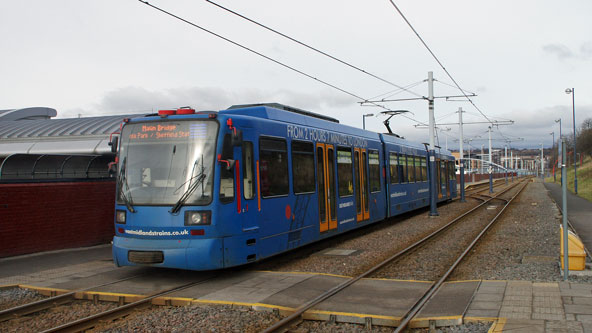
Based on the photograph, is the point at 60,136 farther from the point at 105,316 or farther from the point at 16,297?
the point at 105,316

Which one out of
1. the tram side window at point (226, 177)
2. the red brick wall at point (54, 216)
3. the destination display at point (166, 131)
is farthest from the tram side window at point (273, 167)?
the red brick wall at point (54, 216)

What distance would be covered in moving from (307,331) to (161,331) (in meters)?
1.74

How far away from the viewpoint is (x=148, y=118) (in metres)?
9.34

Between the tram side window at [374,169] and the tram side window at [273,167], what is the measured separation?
5.85 m

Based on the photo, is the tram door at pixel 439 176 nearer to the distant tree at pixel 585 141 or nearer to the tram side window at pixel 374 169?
the tram side window at pixel 374 169

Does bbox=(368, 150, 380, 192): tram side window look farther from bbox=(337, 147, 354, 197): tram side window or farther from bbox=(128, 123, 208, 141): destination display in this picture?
bbox=(128, 123, 208, 141): destination display

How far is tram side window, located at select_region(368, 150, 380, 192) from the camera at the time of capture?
16062 millimetres

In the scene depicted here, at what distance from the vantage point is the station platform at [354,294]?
20.7 ft

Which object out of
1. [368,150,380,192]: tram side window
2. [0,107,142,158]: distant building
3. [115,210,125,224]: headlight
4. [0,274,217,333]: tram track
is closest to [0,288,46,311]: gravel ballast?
[0,274,217,333]: tram track

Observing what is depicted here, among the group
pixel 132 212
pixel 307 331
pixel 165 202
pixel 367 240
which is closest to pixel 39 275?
pixel 132 212

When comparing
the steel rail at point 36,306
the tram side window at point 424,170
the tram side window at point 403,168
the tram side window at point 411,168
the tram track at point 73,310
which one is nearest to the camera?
the tram track at point 73,310

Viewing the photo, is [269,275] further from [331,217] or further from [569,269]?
[569,269]

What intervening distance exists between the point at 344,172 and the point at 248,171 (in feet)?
15.9

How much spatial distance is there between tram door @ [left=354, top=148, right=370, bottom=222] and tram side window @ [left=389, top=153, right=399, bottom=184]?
10.3 ft
